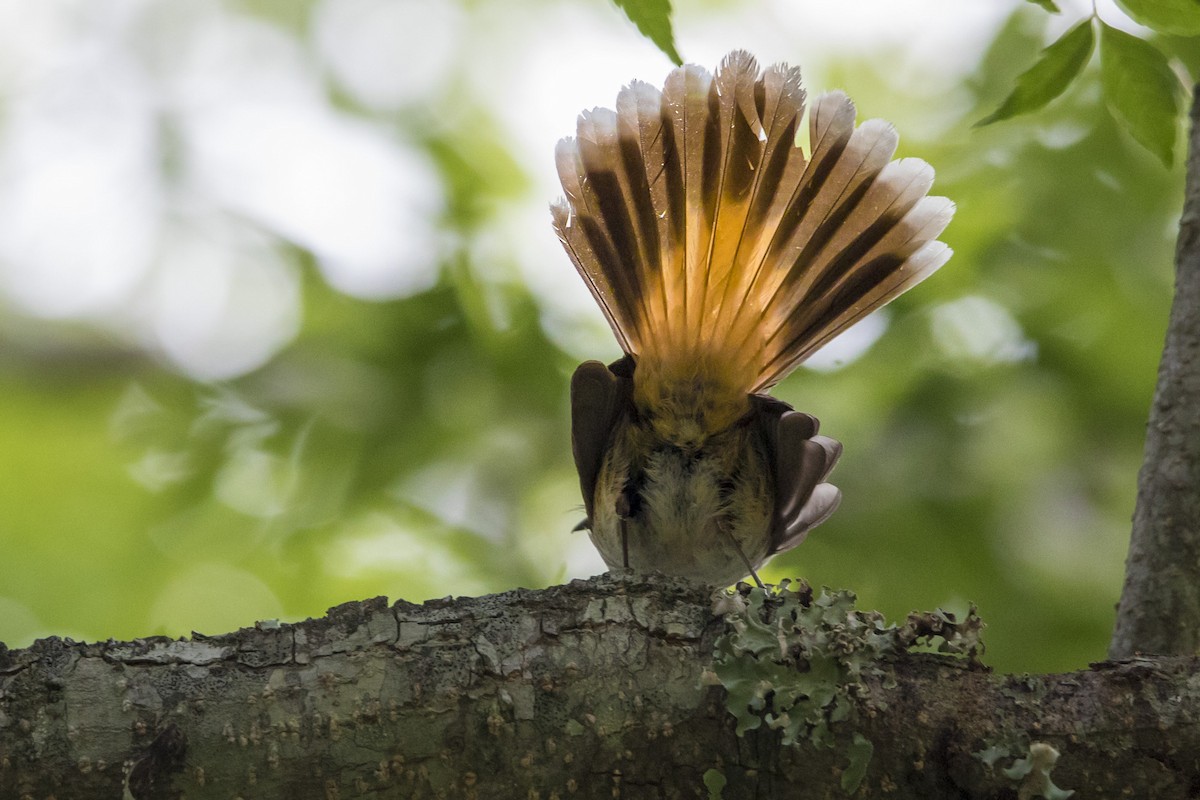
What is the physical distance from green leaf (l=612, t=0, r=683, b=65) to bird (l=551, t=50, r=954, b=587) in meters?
1.26

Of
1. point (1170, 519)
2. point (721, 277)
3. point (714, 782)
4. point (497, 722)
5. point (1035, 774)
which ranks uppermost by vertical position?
point (721, 277)

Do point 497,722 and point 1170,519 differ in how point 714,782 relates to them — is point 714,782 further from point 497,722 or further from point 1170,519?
point 1170,519

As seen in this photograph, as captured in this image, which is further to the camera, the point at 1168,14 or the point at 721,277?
the point at 721,277

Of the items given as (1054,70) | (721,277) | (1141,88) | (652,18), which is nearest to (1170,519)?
(1141,88)

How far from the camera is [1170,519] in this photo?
3.12 meters

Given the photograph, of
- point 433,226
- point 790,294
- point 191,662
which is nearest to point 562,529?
point 433,226

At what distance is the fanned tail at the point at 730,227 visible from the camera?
361 centimetres

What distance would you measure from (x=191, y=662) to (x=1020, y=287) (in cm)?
419

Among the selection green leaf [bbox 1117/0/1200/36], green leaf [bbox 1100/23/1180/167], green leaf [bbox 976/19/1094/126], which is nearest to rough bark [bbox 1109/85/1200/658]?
green leaf [bbox 1100/23/1180/167]

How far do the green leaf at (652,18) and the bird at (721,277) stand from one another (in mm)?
1257

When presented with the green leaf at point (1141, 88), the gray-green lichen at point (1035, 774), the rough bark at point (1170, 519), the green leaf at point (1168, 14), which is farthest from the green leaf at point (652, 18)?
the rough bark at point (1170, 519)

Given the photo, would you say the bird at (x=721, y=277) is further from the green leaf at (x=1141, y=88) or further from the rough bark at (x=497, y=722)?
the rough bark at (x=497, y=722)

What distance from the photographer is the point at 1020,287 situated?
515cm

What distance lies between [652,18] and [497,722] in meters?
1.47
